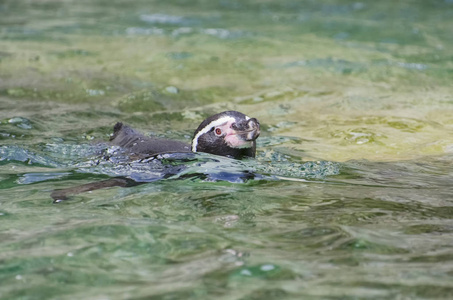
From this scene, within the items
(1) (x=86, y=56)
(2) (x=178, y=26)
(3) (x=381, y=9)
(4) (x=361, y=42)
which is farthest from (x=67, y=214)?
(3) (x=381, y=9)

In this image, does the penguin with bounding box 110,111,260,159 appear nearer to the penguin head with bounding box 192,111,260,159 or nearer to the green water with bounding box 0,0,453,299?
the penguin head with bounding box 192,111,260,159

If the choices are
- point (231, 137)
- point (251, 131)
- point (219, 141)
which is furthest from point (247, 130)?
point (219, 141)

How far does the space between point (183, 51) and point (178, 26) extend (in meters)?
2.34

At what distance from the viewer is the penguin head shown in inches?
213

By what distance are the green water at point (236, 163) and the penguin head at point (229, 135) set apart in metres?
0.17

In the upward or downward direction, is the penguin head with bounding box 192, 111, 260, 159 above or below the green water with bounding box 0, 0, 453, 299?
above

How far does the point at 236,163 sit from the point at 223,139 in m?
0.23

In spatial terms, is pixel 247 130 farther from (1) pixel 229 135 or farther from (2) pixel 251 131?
(1) pixel 229 135

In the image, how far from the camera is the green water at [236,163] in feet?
11.2

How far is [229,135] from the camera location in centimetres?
548

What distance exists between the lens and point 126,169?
5484mm

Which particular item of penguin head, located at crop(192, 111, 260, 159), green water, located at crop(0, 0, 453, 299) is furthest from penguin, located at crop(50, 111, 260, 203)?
green water, located at crop(0, 0, 453, 299)

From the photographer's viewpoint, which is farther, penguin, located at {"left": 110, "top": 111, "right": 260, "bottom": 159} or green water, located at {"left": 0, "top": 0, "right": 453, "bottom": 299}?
penguin, located at {"left": 110, "top": 111, "right": 260, "bottom": 159}

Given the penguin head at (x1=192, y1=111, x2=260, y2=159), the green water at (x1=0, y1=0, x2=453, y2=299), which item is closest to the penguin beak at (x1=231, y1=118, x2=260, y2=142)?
→ the penguin head at (x1=192, y1=111, x2=260, y2=159)
